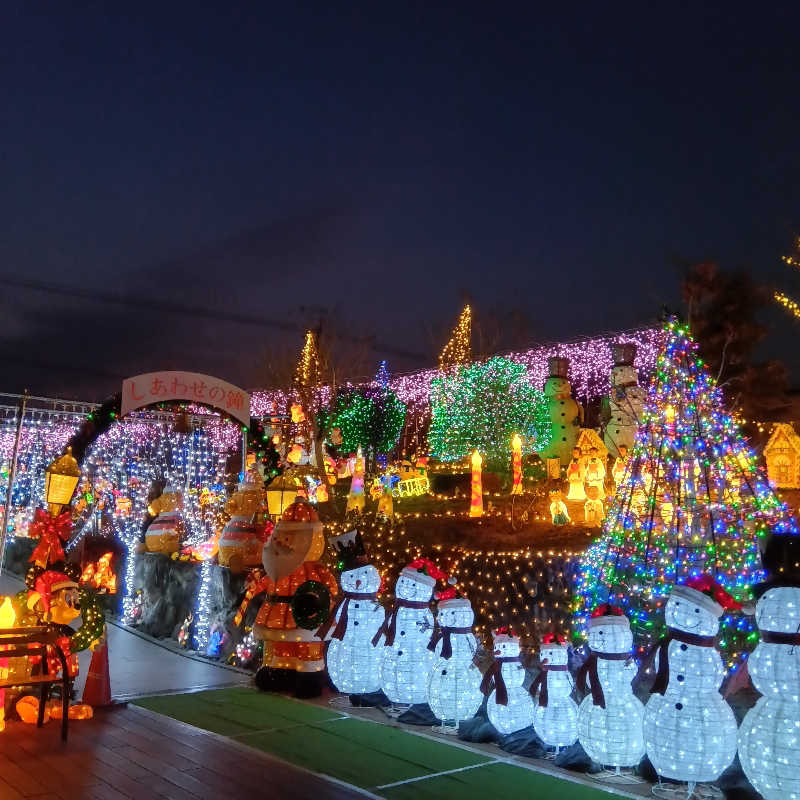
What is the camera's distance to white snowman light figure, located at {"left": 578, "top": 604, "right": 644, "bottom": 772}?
4531 millimetres

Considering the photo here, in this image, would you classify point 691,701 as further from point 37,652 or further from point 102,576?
point 102,576

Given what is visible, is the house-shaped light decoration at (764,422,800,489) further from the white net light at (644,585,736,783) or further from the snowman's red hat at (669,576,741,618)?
the white net light at (644,585,736,783)

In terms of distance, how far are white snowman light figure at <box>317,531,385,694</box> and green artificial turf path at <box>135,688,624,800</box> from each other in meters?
0.34

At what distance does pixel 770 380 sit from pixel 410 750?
1786 cm

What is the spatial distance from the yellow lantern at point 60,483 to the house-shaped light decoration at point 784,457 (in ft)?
53.6

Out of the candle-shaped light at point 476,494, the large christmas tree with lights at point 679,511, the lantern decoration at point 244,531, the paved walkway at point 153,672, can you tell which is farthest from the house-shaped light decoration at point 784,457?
the paved walkway at point 153,672

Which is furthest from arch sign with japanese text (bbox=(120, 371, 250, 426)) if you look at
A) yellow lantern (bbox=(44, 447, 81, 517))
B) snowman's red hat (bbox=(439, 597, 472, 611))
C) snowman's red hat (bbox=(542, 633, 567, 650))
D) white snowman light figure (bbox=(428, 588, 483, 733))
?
snowman's red hat (bbox=(542, 633, 567, 650))

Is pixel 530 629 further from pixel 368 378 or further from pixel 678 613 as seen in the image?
pixel 368 378

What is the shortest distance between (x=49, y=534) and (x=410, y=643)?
11.3 feet

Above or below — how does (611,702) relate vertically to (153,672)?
above

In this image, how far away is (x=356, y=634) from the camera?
6.50 meters

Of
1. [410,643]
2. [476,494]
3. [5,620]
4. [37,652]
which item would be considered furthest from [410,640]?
[476,494]

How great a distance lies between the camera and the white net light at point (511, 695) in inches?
206

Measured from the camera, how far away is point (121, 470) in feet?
51.6
